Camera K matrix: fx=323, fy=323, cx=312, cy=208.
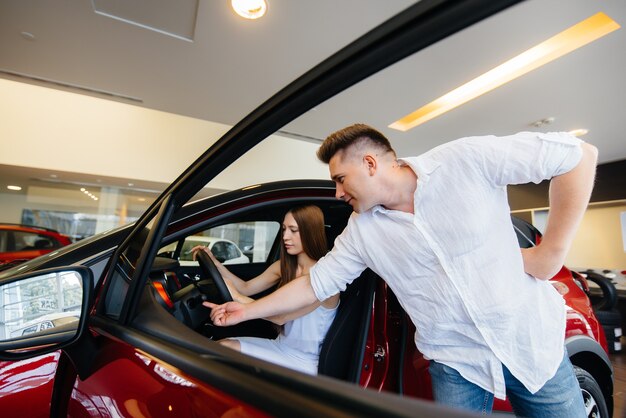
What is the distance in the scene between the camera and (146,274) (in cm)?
71

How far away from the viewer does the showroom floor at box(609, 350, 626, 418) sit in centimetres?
238

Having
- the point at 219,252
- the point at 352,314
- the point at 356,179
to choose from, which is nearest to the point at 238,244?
the point at 219,252

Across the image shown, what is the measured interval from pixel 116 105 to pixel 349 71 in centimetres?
805

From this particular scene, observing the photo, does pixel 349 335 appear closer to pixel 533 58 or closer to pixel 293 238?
pixel 293 238

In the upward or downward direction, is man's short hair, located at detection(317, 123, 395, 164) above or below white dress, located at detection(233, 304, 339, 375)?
above

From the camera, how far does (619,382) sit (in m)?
3.17

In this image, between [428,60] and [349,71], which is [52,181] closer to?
[428,60]

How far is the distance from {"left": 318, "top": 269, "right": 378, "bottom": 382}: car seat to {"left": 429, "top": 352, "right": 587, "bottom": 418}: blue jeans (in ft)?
1.08

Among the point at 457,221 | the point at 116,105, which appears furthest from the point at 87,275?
the point at 116,105

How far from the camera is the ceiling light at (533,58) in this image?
3283 millimetres

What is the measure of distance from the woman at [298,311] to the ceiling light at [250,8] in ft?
7.68

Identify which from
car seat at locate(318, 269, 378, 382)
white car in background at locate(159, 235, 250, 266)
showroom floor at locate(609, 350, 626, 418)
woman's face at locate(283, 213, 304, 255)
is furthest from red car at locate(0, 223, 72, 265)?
showroom floor at locate(609, 350, 626, 418)

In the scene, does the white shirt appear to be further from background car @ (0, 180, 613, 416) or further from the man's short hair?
background car @ (0, 180, 613, 416)

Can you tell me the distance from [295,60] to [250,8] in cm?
90
